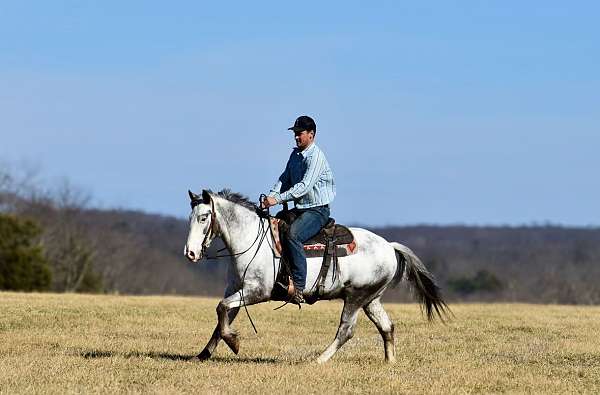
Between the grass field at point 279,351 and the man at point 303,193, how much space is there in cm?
136

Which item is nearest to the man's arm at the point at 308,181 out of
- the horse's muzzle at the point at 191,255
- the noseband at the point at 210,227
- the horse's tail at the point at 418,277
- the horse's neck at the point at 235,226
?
the horse's neck at the point at 235,226

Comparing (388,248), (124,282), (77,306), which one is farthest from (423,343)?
(124,282)

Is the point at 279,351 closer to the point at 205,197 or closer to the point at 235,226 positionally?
the point at 235,226

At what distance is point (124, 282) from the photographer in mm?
93625

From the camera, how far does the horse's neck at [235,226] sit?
13516 mm

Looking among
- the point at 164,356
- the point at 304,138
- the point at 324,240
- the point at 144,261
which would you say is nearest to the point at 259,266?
the point at 324,240

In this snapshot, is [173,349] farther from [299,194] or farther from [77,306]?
[77,306]

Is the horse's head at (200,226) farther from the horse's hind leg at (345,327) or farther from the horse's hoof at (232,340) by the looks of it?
the horse's hind leg at (345,327)

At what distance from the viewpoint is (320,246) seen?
1381cm

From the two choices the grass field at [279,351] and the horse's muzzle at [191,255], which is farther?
the horse's muzzle at [191,255]

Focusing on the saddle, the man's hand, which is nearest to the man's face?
the man's hand

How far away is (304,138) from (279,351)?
3.89 m

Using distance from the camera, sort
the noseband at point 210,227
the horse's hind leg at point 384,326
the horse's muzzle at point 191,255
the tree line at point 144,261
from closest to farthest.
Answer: the horse's muzzle at point 191,255
the noseband at point 210,227
the horse's hind leg at point 384,326
the tree line at point 144,261

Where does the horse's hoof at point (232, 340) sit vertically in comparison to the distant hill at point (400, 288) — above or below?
above
